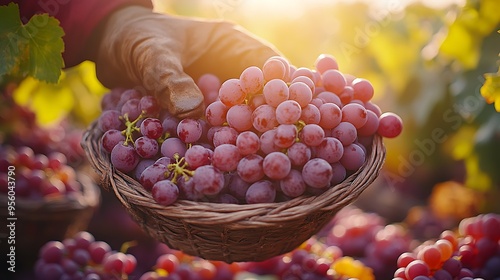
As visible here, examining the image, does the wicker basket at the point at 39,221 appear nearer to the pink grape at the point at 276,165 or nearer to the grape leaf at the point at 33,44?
the grape leaf at the point at 33,44

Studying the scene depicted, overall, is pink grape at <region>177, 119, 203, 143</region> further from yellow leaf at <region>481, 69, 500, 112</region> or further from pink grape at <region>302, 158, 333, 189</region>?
yellow leaf at <region>481, 69, 500, 112</region>

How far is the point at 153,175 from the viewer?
0.93 m

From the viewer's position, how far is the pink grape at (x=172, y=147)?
0.98 metres

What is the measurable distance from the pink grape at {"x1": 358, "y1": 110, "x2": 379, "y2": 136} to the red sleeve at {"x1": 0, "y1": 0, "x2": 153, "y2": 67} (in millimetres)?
710

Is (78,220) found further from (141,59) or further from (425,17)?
(425,17)

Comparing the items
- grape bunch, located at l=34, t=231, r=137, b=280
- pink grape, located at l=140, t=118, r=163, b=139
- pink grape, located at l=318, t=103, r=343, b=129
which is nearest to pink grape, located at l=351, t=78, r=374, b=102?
pink grape, located at l=318, t=103, r=343, b=129

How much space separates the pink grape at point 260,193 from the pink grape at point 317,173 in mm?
69

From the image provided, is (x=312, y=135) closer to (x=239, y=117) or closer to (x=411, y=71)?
(x=239, y=117)

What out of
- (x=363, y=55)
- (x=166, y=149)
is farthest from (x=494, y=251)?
(x=363, y=55)

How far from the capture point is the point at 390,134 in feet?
3.47

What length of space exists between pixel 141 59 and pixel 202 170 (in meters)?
0.35

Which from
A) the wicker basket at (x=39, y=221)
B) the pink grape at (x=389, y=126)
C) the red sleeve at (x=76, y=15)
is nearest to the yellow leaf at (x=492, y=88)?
the pink grape at (x=389, y=126)

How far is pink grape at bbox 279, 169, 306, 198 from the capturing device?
35.2 inches

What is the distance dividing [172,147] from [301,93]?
29 cm
